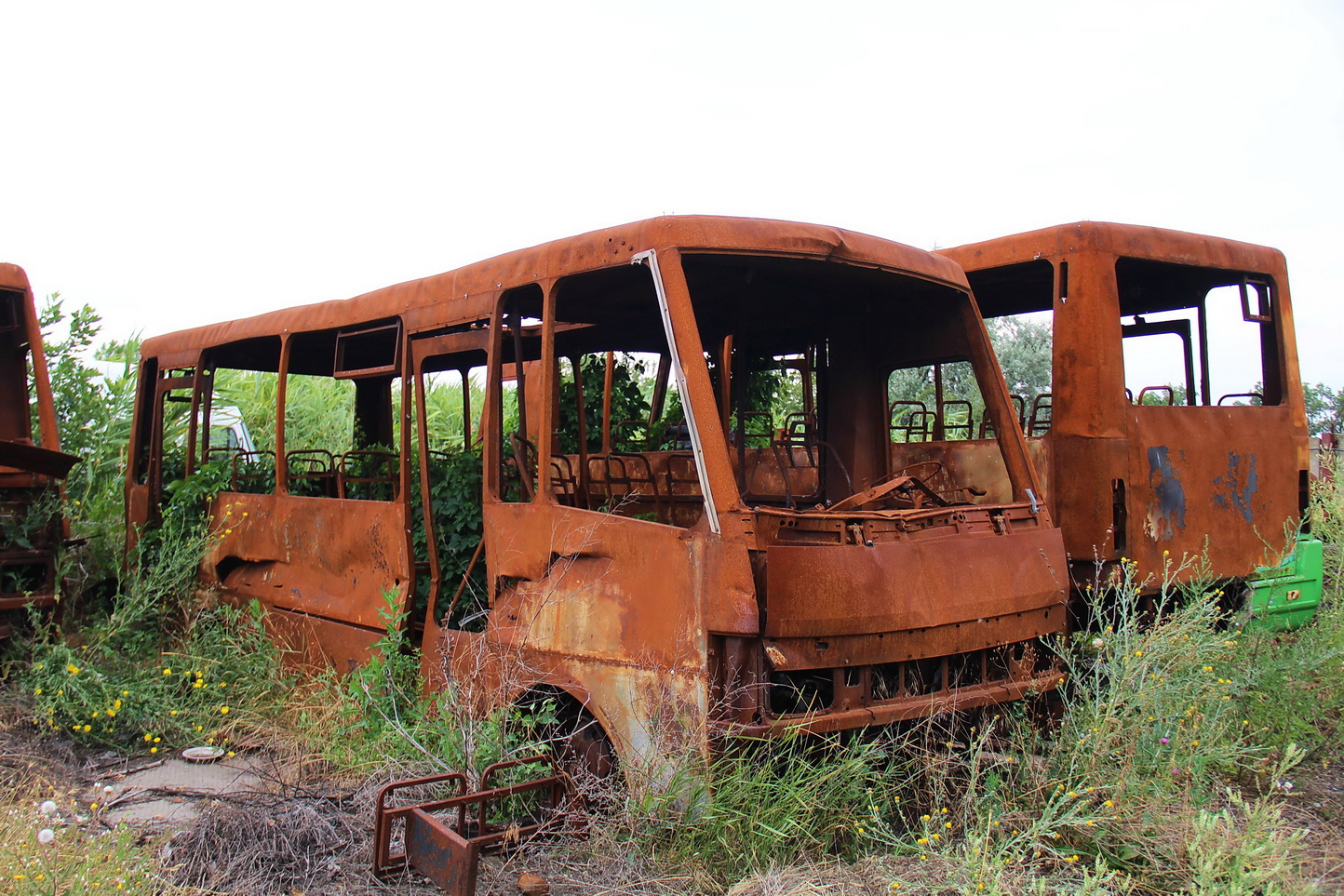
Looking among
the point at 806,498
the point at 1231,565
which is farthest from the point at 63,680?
the point at 1231,565

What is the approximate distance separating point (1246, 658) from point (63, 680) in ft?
20.9

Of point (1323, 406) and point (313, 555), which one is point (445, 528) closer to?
point (313, 555)

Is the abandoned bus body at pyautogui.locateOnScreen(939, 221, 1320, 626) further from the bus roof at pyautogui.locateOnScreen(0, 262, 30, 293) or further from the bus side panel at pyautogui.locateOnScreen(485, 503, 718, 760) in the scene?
the bus roof at pyautogui.locateOnScreen(0, 262, 30, 293)

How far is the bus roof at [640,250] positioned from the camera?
4012 mm

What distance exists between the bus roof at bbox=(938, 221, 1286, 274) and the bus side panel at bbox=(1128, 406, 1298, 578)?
0.91 meters

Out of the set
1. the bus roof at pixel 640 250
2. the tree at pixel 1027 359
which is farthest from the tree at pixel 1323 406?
the bus roof at pixel 640 250

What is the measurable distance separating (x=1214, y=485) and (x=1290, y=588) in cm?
154

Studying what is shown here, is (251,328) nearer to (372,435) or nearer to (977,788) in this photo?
(372,435)

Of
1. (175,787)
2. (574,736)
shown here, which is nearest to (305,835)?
(574,736)

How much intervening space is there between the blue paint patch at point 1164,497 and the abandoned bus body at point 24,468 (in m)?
6.31

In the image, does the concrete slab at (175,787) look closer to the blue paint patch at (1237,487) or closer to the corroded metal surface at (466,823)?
the corroded metal surface at (466,823)

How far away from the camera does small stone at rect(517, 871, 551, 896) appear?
3.48m

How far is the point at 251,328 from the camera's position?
23.2 feet

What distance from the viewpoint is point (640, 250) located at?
13.2ft
